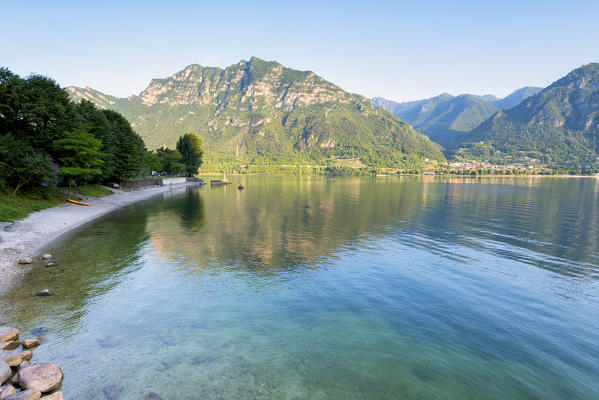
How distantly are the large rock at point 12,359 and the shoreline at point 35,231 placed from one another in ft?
42.0

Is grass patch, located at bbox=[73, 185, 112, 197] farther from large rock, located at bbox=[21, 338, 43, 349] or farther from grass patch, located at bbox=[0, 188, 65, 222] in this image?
large rock, located at bbox=[21, 338, 43, 349]

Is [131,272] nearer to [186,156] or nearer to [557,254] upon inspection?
[557,254]

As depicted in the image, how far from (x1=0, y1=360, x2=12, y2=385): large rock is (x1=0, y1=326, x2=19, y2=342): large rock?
3188 millimetres

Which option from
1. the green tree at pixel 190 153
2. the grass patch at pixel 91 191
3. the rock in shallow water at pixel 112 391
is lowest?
the rock in shallow water at pixel 112 391

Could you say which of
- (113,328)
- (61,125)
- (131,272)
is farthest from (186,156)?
(113,328)

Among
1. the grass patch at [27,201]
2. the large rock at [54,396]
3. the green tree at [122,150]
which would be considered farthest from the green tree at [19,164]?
the large rock at [54,396]

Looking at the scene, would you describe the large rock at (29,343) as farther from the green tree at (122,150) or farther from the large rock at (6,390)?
the green tree at (122,150)

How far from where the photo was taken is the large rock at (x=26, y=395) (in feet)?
35.3

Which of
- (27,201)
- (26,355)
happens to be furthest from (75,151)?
(26,355)

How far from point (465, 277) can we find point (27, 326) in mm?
33052

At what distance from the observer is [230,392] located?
12.7 metres

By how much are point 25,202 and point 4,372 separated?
159 feet

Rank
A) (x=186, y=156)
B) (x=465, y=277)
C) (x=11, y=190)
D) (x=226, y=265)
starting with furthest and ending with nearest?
(x=186, y=156) → (x=11, y=190) → (x=226, y=265) → (x=465, y=277)

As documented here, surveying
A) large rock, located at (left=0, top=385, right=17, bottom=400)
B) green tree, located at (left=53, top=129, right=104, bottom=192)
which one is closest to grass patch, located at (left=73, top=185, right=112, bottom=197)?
green tree, located at (left=53, top=129, right=104, bottom=192)
